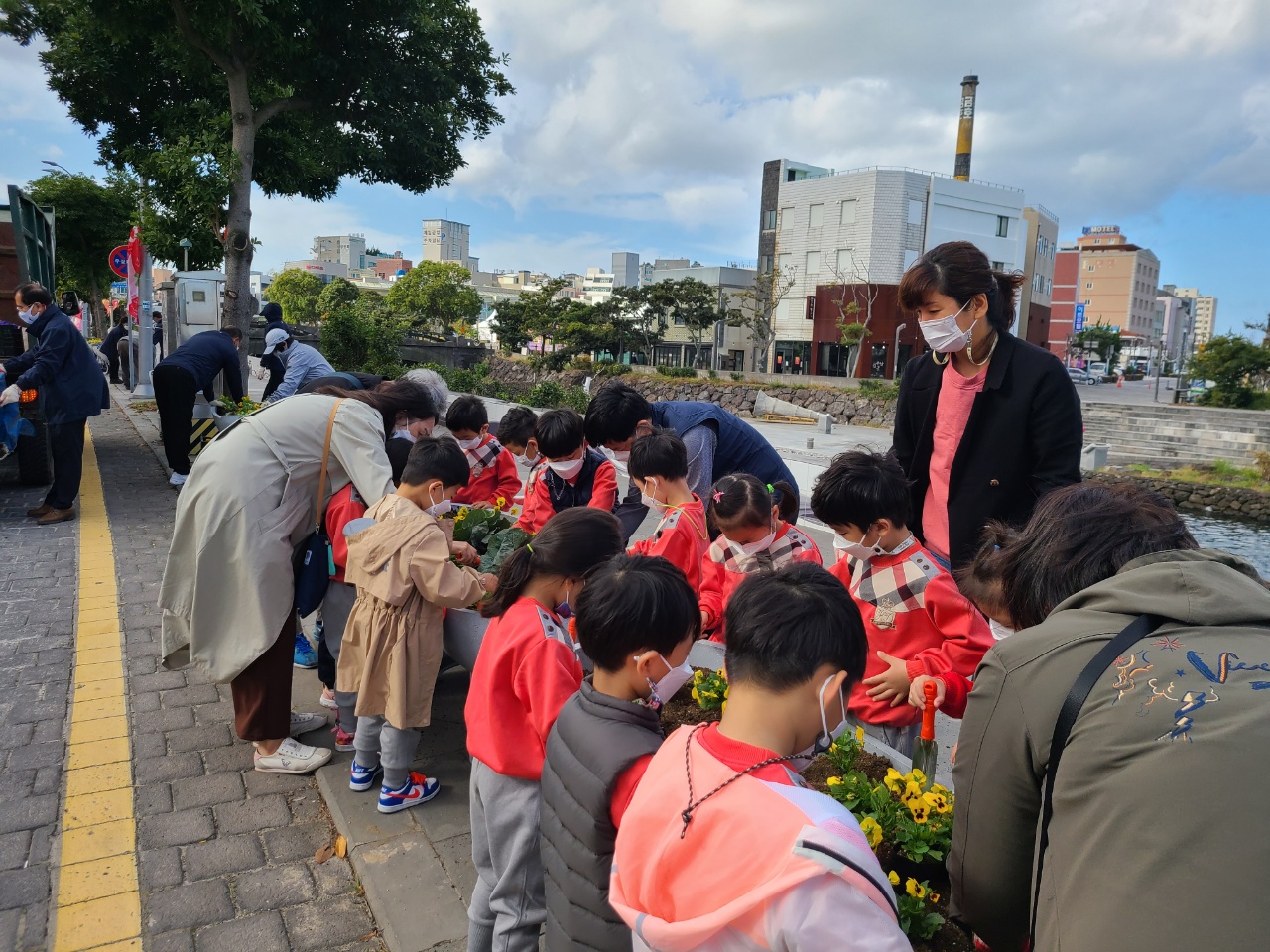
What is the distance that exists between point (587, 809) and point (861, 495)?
132 cm

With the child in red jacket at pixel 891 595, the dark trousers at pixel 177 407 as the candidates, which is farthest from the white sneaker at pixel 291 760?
the dark trousers at pixel 177 407

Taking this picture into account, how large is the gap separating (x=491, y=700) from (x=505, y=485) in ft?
9.82

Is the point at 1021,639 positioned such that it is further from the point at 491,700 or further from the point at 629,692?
the point at 491,700

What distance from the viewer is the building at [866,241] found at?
42.0 meters

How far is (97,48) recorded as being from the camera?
11.5 meters

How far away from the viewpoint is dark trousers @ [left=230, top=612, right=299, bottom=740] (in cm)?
340

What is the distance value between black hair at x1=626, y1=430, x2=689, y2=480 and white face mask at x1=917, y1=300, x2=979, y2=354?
3.37ft

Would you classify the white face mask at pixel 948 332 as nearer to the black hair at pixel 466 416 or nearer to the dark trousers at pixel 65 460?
the black hair at pixel 466 416

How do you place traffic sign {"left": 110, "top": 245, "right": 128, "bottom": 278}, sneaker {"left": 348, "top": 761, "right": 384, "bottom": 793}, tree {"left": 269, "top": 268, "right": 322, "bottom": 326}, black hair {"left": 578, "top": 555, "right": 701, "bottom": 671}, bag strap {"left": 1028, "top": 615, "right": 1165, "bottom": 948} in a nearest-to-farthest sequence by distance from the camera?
bag strap {"left": 1028, "top": 615, "right": 1165, "bottom": 948} → black hair {"left": 578, "top": 555, "right": 701, "bottom": 671} → sneaker {"left": 348, "top": 761, "right": 384, "bottom": 793} → traffic sign {"left": 110, "top": 245, "right": 128, "bottom": 278} → tree {"left": 269, "top": 268, "right": 322, "bottom": 326}

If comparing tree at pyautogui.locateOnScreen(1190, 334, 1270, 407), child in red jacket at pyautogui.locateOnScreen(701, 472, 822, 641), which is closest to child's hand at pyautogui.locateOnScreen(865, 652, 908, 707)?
child in red jacket at pyautogui.locateOnScreen(701, 472, 822, 641)

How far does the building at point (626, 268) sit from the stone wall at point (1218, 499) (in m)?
76.7

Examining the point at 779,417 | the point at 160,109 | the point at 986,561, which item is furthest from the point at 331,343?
the point at 779,417

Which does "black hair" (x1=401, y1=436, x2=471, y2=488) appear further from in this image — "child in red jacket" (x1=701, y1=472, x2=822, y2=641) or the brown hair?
the brown hair

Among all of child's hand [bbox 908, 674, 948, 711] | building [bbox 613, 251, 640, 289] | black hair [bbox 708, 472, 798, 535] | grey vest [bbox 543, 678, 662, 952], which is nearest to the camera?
grey vest [bbox 543, 678, 662, 952]
